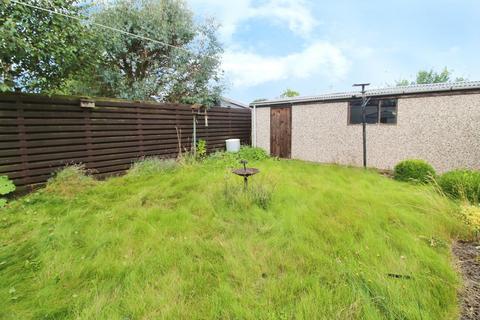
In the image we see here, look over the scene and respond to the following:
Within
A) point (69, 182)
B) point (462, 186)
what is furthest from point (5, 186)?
point (462, 186)

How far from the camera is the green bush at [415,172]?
478cm

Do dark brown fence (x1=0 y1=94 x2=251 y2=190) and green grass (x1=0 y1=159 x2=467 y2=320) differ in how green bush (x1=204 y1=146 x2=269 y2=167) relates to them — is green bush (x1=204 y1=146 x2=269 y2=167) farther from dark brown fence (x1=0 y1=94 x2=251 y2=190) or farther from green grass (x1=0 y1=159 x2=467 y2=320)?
green grass (x1=0 y1=159 x2=467 y2=320)

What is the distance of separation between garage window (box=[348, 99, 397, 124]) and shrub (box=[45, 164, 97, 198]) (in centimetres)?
721

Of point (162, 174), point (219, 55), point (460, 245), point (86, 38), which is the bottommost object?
point (460, 245)

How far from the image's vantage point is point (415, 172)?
4.94 meters

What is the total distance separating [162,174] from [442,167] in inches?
272

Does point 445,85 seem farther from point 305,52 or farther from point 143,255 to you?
point 143,255

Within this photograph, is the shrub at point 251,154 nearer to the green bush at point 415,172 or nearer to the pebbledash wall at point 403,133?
the pebbledash wall at point 403,133

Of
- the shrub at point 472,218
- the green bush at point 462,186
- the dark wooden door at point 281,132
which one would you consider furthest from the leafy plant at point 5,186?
the dark wooden door at point 281,132

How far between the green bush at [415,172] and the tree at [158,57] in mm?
7325

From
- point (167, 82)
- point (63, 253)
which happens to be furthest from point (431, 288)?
point (167, 82)

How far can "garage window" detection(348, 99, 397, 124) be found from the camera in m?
6.60

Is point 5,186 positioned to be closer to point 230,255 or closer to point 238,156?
point 230,255

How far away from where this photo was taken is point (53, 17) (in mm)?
4441
